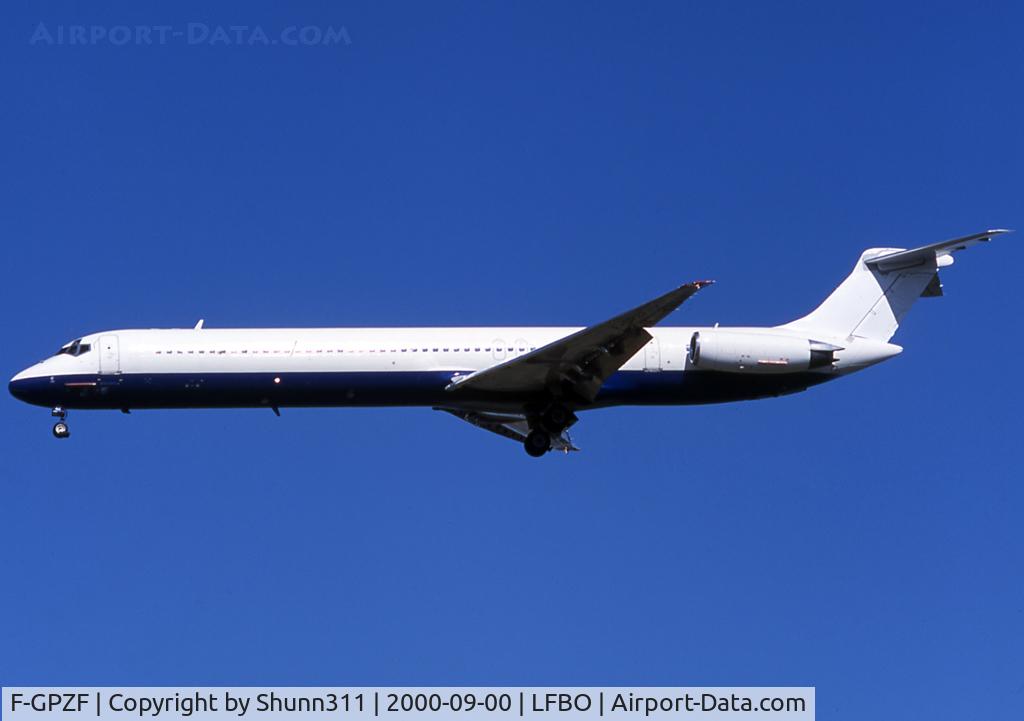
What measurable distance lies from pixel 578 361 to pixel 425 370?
10.4 feet

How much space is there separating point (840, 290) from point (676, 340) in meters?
4.16

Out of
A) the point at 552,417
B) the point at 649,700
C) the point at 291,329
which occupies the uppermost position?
the point at 291,329

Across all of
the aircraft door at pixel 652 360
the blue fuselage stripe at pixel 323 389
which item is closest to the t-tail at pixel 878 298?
the blue fuselage stripe at pixel 323 389

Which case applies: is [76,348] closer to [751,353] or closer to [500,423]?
[500,423]

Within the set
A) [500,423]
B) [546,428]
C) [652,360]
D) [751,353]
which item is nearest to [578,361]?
[652,360]

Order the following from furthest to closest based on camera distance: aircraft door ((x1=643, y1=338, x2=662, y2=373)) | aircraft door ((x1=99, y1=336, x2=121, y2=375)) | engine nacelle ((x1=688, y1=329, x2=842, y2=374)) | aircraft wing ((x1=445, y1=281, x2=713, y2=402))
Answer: aircraft door ((x1=643, y1=338, x2=662, y2=373)) → aircraft door ((x1=99, y1=336, x2=121, y2=375)) → engine nacelle ((x1=688, y1=329, x2=842, y2=374)) → aircraft wing ((x1=445, y1=281, x2=713, y2=402))

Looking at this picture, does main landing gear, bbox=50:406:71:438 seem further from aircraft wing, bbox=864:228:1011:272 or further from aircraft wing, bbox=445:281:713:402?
aircraft wing, bbox=864:228:1011:272

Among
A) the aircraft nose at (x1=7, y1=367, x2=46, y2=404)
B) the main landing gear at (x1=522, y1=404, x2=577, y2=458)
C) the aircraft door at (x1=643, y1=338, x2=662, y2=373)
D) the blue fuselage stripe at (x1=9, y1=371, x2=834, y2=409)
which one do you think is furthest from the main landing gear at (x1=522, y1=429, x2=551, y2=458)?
the aircraft nose at (x1=7, y1=367, x2=46, y2=404)

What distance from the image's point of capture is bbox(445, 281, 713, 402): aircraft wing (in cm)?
2741

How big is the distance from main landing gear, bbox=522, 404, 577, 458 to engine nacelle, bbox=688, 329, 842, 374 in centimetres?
297

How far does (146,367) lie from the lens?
95.5 ft

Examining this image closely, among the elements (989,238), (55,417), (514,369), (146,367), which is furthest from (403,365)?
(989,238)

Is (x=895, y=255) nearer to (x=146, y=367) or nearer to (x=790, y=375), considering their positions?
(x=790, y=375)

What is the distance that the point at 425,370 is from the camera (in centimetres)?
2922
